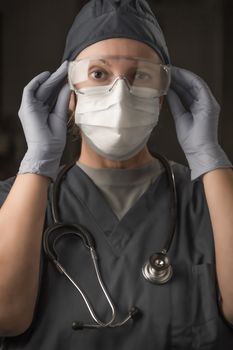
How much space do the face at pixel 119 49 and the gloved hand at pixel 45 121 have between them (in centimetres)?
6

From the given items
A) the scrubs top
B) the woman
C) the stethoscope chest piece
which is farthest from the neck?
the stethoscope chest piece

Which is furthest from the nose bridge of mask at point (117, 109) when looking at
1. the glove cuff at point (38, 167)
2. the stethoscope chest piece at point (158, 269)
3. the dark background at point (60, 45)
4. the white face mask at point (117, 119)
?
the dark background at point (60, 45)

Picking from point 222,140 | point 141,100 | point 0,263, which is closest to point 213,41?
point 222,140

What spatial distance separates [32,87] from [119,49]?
181 mm

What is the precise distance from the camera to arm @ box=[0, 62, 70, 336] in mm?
874

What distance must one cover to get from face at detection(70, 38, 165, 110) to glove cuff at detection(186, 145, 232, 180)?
20 centimetres

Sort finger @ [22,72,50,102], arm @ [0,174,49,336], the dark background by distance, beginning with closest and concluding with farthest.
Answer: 1. arm @ [0,174,49,336]
2. finger @ [22,72,50,102]
3. the dark background

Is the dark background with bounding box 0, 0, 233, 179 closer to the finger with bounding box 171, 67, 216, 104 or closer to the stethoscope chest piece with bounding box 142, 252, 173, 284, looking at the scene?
the finger with bounding box 171, 67, 216, 104

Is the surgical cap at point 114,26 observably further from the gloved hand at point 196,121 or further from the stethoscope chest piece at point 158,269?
the stethoscope chest piece at point 158,269

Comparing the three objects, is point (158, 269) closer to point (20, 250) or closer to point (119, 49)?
point (20, 250)

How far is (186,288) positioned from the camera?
934mm

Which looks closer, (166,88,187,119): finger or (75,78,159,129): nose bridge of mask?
(75,78,159,129): nose bridge of mask

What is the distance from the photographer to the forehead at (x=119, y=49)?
97 centimetres

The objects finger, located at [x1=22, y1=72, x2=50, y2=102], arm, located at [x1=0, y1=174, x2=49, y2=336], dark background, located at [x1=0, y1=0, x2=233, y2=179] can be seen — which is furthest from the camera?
dark background, located at [x1=0, y1=0, x2=233, y2=179]
